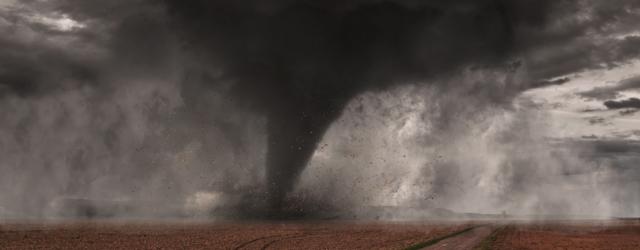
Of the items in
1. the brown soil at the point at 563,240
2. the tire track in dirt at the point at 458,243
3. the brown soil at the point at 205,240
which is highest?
the brown soil at the point at 205,240

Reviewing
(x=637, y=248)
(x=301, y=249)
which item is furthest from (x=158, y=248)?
(x=637, y=248)

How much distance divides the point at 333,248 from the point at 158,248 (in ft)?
61.8

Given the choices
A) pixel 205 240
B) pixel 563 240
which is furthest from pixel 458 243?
pixel 205 240

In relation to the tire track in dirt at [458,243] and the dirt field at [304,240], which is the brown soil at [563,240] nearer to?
the dirt field at [304,240]

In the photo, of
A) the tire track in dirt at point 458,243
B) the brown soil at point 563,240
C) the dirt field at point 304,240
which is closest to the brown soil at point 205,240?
the dirt field at point 304,240

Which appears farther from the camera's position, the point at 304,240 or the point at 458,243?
the point at 304,240

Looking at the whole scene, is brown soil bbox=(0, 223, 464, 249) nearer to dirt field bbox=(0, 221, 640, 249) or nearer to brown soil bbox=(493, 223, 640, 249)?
dirt field bbox=(0, 221, 640, 249)

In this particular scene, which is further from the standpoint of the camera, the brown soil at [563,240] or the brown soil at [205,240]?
the brown soil at [563,240]

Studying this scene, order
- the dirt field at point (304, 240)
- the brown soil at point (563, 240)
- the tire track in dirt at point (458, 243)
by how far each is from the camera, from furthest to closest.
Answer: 1. the brown soil at point (563, 240)
2. the dirt field at point (304, 240)
3. the tire track in dirt at point (458, 243)

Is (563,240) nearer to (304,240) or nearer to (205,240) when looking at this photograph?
(304,240)

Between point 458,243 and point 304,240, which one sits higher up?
point 304,240

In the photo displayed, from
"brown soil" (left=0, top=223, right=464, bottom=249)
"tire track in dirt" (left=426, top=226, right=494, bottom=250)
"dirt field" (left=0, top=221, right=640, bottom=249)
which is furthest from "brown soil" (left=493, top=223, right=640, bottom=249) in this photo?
"brown soil" (left=0, top=223, right=464, bottom=249)

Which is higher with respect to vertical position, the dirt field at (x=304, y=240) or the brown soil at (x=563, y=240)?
the dirt field at (x=304, y=240)

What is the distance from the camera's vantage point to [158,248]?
50469 millimetres
